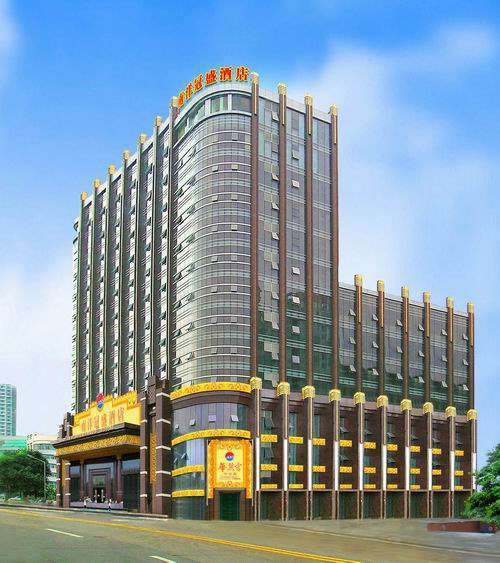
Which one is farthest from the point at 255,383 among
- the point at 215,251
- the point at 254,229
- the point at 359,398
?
the point at 359,398

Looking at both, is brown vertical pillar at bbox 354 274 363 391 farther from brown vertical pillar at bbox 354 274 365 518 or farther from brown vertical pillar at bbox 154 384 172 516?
brown vertical pillar at bbox 154 384 172 516

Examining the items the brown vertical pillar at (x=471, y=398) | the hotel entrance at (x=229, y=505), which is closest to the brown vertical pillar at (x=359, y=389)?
the hotel entrance at (x=229, y=505)

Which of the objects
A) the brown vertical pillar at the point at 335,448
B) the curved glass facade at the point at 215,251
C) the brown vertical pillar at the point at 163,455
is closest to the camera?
the curved glass facade at the point at 215,251

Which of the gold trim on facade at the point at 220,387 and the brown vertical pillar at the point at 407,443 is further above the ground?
the gold trim on facade at the point at 220,387

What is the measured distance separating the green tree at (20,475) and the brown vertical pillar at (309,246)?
76441 millimetres

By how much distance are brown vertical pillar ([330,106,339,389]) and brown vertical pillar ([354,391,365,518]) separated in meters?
3.65

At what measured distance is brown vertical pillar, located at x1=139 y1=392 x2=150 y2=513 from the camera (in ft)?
317

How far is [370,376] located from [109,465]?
116ft

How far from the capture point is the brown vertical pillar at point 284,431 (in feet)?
294

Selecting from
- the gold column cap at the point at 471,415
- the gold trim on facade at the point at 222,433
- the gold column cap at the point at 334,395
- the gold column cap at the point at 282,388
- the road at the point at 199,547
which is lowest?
the road at the point at 199,547

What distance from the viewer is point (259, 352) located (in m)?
91.7

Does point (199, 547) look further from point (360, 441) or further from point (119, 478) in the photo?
point (119, 478)

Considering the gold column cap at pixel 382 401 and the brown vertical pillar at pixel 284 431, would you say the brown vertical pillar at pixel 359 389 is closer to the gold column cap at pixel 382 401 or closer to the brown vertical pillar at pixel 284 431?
the gold column cap at pixel 382 401

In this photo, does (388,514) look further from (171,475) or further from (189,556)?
(189,556)
